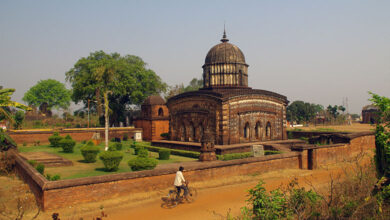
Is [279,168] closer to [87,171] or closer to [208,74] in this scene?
[87,171]

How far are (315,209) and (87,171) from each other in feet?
39.3

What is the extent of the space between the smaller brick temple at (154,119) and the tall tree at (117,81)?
26.6 ft

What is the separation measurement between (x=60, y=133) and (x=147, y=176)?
22008 mm

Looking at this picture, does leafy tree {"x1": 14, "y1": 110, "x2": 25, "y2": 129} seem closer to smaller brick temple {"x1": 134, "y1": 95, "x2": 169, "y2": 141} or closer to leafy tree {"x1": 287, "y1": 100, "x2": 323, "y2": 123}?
smaller brick temple {"x1": 134, "y1": 95, "x2": 169, "y2": 141}

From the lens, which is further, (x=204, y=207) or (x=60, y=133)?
(x=60, y=133)

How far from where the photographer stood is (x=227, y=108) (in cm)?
2406

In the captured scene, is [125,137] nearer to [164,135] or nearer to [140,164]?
[164,135]

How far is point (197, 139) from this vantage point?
26688mm

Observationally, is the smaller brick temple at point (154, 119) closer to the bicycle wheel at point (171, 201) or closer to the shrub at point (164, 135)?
the shrub at point (164, 135)

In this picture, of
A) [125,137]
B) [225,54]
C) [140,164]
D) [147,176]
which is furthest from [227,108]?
[125,137]

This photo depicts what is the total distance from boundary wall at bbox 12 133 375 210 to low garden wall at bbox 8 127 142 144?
11531mm

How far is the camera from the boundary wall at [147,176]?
1084 cm

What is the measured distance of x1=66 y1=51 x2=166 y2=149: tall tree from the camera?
4212 centimetres

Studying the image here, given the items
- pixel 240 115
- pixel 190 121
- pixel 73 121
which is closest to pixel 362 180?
pixel 240 115
